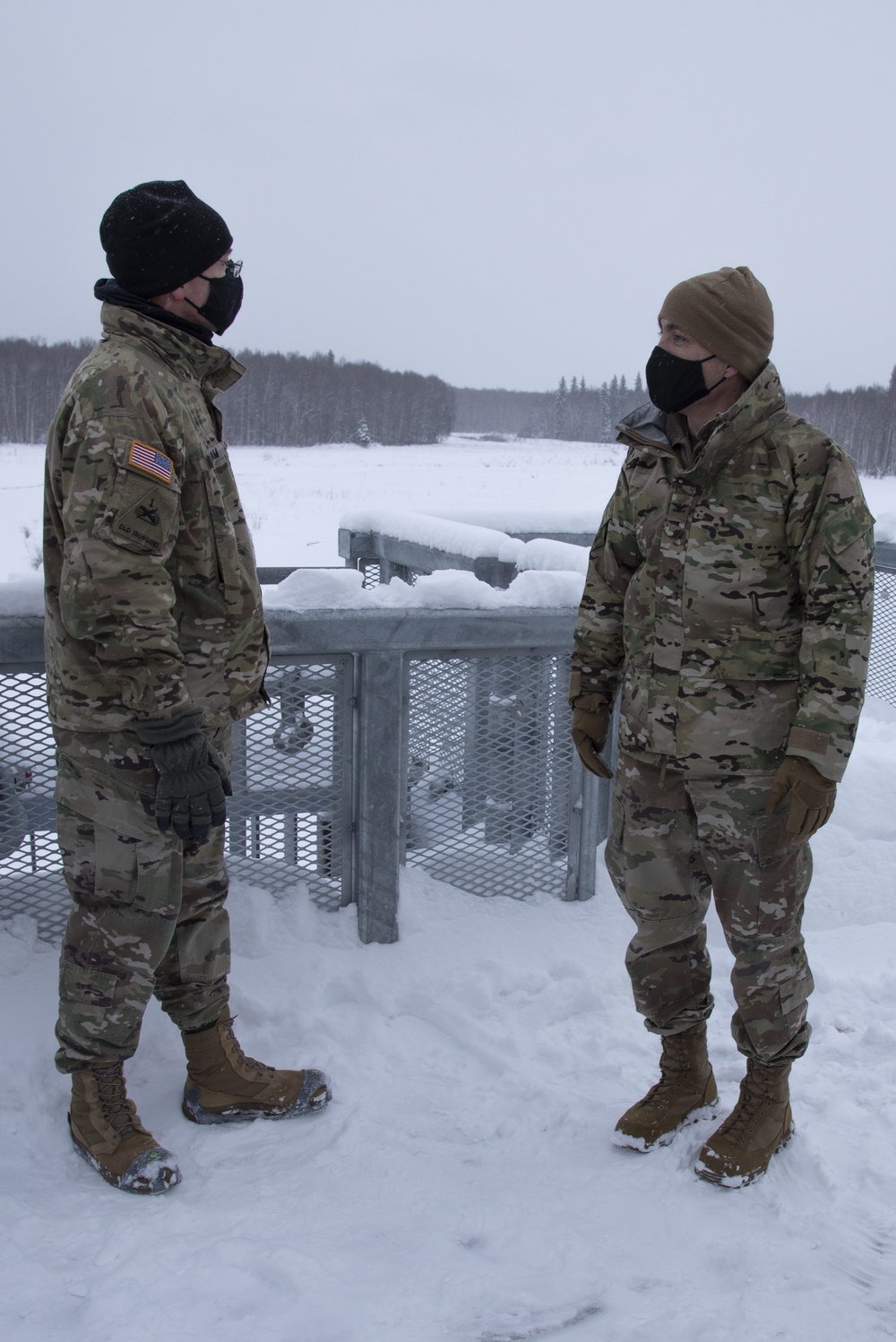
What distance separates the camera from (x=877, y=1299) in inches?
78.0

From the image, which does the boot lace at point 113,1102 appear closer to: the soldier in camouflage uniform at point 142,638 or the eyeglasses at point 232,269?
the soldier in camouflage uniform at point 142,638

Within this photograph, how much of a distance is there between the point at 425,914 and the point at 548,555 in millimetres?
1415

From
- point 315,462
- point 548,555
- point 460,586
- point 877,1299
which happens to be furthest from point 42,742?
point 315,462

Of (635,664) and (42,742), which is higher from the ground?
(635,664)

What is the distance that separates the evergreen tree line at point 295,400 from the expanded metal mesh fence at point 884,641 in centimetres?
4379

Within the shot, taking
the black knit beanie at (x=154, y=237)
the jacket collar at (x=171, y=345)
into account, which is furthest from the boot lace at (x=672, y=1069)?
the black knit beanie at (x=154, y=237)

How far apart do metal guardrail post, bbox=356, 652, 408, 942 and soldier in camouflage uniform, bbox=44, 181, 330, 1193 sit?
0.69 meters

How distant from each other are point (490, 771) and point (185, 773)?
4.99 ft

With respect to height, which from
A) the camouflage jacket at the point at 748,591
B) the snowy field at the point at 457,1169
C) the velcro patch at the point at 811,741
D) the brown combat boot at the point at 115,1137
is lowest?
the snowy field at the point at 457,1169

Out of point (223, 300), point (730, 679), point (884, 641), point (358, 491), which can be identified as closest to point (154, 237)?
point (223, 300)

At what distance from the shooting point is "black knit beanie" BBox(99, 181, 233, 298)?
216cm

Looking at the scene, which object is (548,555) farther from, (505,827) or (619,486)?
(619,486)

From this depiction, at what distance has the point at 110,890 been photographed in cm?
221

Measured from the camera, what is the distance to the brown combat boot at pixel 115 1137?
2223 mm
